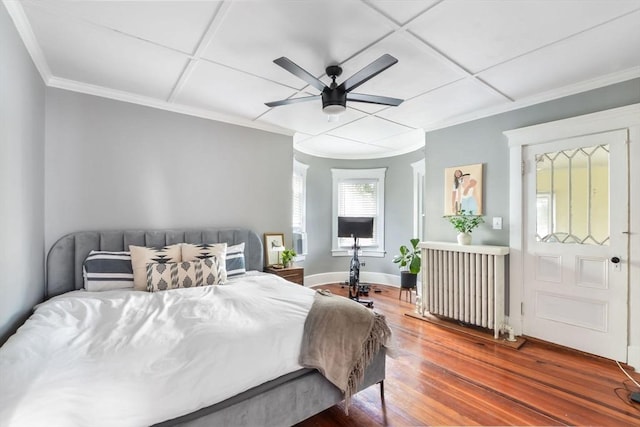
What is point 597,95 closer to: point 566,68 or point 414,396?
point 566,68

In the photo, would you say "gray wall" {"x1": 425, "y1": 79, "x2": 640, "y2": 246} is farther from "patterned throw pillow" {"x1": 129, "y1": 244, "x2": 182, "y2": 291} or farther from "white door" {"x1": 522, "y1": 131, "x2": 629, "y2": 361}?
"patterned throw pillow" {"x1": 129, "y1": 244, "x2": 182, "y2": 291}

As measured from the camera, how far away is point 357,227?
5.14 meters

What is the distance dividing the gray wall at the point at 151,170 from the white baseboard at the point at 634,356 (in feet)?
12.4

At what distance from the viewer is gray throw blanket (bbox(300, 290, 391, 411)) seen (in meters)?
1.72

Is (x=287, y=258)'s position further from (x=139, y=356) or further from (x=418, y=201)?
(x=418, y=201)

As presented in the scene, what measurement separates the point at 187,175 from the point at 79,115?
109 cm

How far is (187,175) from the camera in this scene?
3348 mm

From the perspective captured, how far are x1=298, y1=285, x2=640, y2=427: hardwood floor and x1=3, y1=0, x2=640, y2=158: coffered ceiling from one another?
2303mm

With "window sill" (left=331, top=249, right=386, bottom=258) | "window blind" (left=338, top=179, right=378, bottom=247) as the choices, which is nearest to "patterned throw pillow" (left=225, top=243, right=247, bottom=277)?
"window sill" (left=331, top=249, right=386, bottom=258)

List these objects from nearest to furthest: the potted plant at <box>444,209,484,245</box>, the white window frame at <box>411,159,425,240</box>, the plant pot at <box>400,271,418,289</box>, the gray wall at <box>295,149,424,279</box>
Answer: the potted plant at <box>444,209,484,245</box> < the plant pot at <box>400,271,418,289</box> < the white window frame at <box>411,159,425,240</box> < the gray wall at <box>295,149,424,279</box>

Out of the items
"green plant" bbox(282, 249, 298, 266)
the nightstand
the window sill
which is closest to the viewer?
the nightstand

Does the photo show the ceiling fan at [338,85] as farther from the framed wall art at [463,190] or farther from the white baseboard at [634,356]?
the white baseboard at [634,356]

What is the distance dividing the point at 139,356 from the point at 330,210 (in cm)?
464

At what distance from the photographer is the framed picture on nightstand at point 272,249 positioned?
3.88 meters
